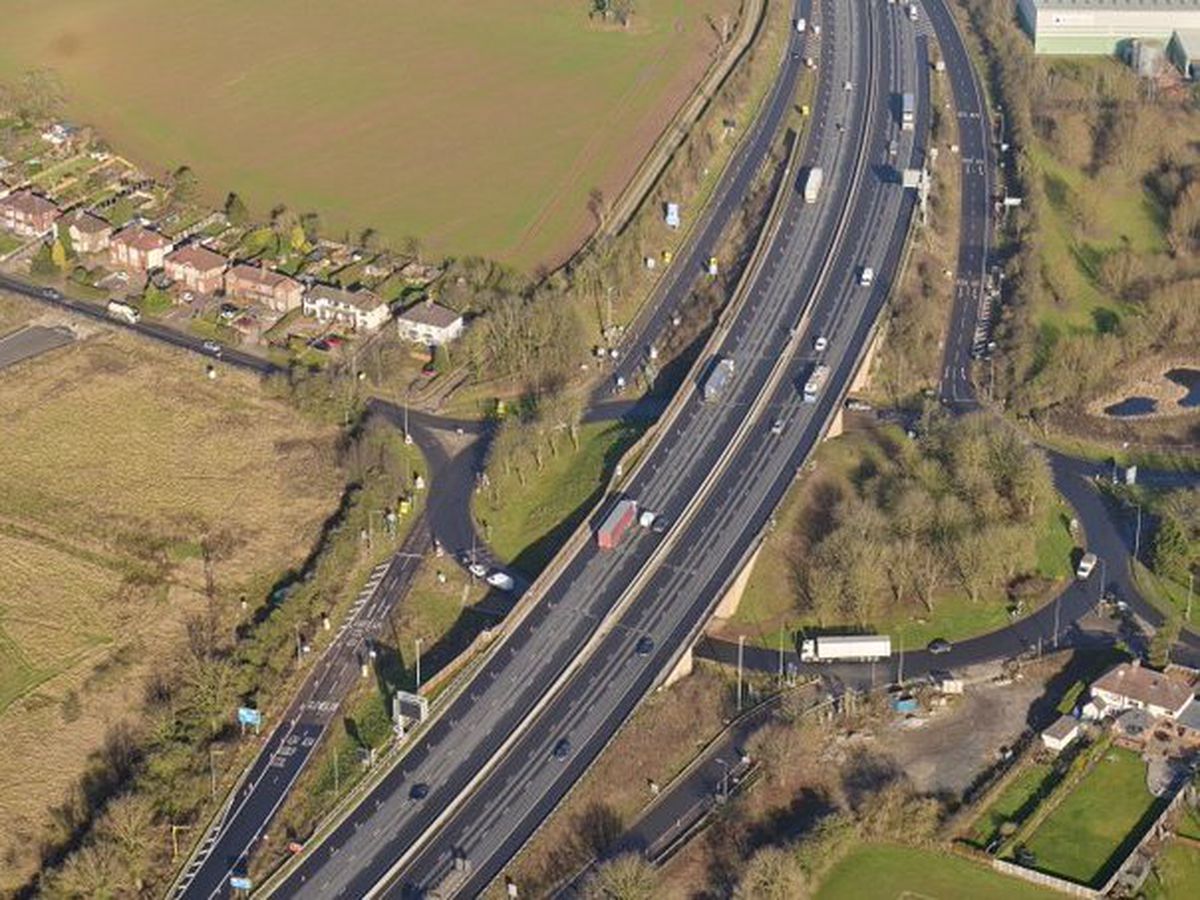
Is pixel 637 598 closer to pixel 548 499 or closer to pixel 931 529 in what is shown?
pixel 548 499

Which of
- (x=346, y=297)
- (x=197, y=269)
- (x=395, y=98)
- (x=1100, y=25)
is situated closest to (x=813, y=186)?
(x=346, y=297)

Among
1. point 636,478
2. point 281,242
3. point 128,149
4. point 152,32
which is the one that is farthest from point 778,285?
point 152,32

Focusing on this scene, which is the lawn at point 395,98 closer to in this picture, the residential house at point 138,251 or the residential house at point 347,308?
the residential house at point 138,251

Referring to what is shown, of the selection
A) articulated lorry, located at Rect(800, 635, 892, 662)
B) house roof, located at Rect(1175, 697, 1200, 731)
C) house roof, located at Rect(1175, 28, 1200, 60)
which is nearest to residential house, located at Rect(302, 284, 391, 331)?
articulated lorry, located at Rect(800, 635, 892, 662)

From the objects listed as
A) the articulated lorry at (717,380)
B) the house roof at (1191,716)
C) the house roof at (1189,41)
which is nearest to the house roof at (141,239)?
the articulated lorry at (717,380)

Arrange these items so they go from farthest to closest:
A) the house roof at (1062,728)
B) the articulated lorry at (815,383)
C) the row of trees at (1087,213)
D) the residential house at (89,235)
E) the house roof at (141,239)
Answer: the residential house at (89,235) < the house roof at (141,239) < the row of trees at (1087,213) < the articulated lorry at (815,383) < the house roof at (1062,728)
